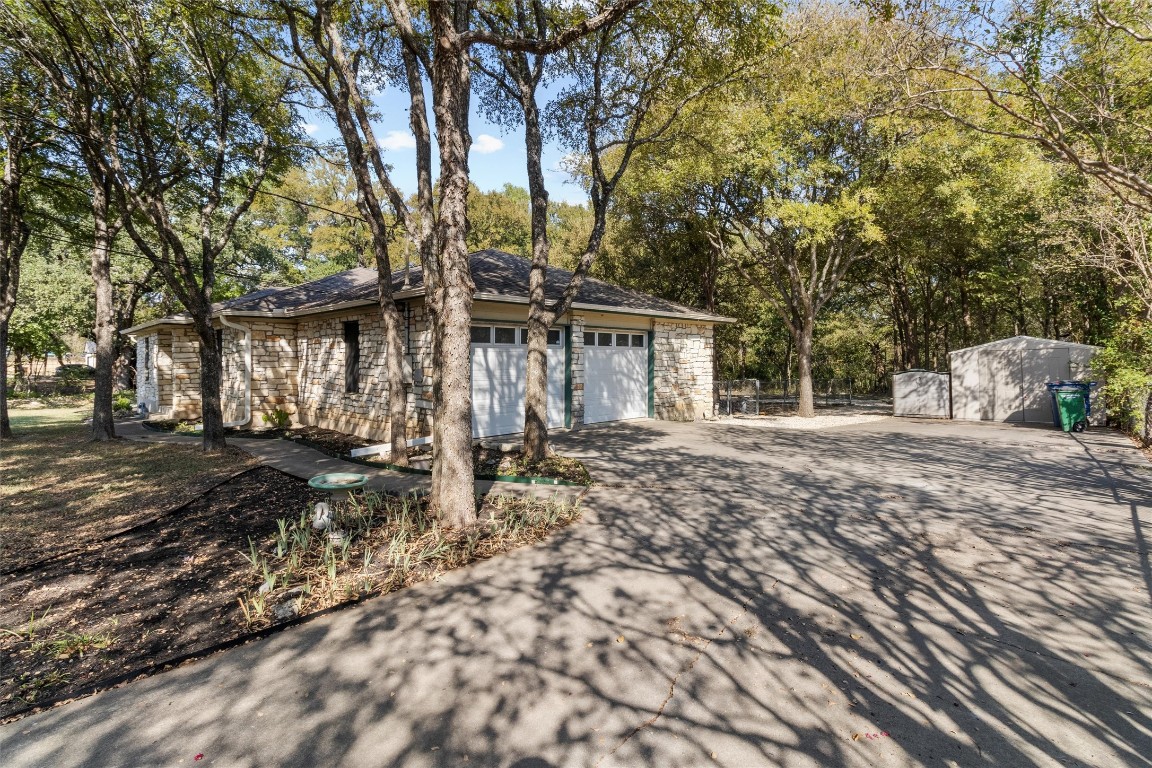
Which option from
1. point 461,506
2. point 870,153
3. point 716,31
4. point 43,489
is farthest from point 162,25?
point 870,153

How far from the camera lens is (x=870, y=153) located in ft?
40.9

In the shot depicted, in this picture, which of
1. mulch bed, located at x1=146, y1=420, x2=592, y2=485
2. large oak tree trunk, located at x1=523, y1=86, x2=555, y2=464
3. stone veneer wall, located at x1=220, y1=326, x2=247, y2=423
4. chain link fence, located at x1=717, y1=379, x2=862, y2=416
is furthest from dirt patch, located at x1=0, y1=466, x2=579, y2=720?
chain link fence, located at x1=717, y1=379, x2=862, y2=416

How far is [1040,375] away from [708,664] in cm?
1524

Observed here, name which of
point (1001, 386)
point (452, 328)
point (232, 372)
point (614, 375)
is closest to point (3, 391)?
point (232, 372)

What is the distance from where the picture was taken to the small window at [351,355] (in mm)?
10844

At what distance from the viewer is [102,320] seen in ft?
33.3

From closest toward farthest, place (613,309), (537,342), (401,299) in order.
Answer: (537,342) → (401,299) → (613,309)

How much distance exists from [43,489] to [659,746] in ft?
27.6

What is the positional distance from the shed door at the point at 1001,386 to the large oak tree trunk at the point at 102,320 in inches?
836

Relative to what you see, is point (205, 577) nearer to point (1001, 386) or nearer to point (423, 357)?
point (423, 357)

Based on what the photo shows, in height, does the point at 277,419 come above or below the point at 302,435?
above

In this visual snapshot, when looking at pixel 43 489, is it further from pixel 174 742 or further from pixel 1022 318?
pixel 1022 318

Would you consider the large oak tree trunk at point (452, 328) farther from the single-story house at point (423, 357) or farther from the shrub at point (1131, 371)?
the shrub at point (1131, 371)

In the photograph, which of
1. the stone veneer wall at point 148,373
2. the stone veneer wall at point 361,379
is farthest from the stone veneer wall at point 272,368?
the stone veneer wall at point 148,373
